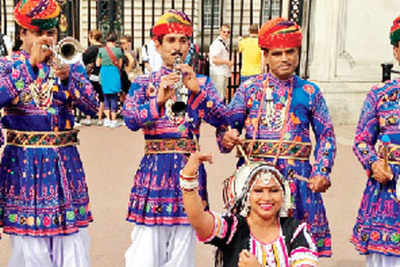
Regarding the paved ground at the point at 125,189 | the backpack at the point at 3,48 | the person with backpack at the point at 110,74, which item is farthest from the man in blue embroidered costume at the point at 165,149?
the person with backpack at the point at 110,74

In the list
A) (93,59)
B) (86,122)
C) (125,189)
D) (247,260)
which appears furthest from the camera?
(86,122)

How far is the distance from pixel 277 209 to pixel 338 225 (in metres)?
3.32

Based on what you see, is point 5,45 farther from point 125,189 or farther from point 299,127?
point 299,127

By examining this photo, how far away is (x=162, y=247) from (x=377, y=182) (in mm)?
1354

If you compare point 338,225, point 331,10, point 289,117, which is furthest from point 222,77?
point 289,117

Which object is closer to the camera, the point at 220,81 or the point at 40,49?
the point at 40,49

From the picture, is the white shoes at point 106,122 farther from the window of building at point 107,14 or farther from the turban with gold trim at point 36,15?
the turban with gold trim at point 36,15

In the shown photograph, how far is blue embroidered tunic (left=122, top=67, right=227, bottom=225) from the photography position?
4215mm

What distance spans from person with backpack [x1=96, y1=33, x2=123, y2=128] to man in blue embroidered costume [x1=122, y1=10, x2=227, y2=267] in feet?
25.4

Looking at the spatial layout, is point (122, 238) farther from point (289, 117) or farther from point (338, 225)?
point (289, 117)

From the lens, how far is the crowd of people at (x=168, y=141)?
407 centimetres

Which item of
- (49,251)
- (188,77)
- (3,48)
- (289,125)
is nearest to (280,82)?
(289,125)

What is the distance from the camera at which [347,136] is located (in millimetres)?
11195

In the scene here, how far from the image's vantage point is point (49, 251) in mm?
4277
